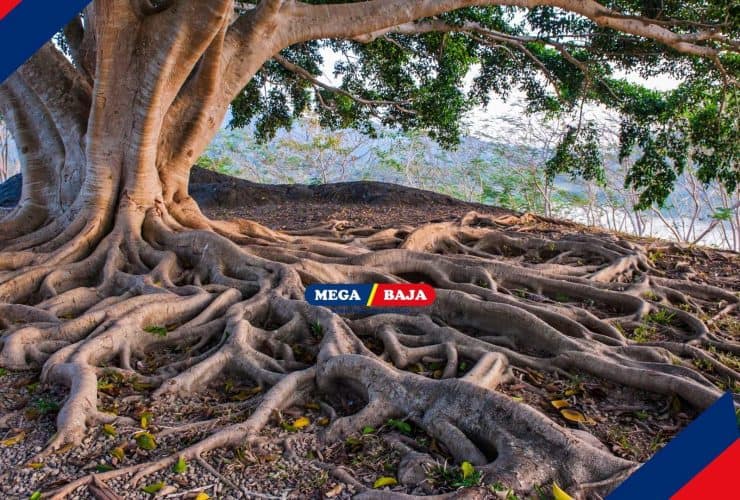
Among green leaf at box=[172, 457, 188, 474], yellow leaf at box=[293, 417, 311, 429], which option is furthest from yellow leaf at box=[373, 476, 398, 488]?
green leaf at box=[172, 457, 188, 474]

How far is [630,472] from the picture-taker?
7.91ft

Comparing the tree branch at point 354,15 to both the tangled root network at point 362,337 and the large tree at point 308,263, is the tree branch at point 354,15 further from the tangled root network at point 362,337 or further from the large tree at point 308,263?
the tangled root network at point 362,337

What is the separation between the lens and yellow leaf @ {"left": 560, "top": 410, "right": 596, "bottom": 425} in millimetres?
3092

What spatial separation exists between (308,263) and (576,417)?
2508mm

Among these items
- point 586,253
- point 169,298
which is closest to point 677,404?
point 169,298

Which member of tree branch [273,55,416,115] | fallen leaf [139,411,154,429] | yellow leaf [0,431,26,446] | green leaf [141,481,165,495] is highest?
tree branch [273,55,416,115]

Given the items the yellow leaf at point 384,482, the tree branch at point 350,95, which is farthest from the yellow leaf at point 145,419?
the tree branch at point 350,95

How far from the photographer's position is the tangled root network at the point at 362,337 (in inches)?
109

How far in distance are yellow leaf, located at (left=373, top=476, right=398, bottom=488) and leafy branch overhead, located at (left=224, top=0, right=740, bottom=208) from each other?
15.9 ft

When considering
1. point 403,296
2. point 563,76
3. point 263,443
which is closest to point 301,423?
point 263,443

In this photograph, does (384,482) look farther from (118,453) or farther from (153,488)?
(118,453)

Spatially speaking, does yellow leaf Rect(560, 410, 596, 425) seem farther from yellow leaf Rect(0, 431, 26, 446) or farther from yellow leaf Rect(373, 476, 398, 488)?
yellow leaf Rect(0, 431, 26, 446)

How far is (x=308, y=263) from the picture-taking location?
4.90 meters

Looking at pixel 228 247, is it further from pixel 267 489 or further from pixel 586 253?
pixel 586 253
